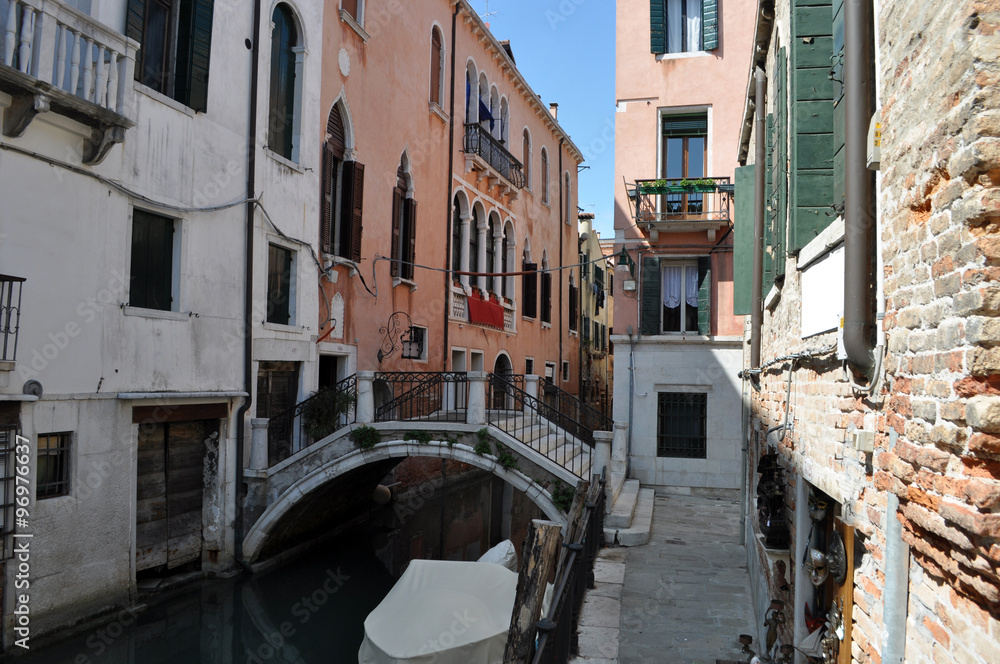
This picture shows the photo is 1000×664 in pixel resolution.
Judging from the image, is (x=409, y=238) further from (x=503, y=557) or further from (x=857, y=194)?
(x=857, y=194)

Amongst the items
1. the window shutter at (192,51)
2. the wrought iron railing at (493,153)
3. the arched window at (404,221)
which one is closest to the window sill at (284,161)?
the window shutter at (192,51)

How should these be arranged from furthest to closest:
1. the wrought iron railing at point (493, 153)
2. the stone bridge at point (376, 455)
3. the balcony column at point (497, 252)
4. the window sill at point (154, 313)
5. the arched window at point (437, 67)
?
the balcony column at point (497, 252) → the wrought iron railing at point (493, 153) → the arched window at point (437, 67) → the stone bridge at point (376, 455) → the window sill at point (154, 313)

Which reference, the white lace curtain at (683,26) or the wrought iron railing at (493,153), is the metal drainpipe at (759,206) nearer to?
the white lace curtain at (683,26)

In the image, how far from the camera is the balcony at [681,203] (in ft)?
42.2

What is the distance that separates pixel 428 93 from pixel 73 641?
1215cm

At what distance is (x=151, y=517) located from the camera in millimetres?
9422

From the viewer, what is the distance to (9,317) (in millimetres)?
7117

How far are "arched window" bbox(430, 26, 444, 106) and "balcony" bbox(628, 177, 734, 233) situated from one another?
220 inches

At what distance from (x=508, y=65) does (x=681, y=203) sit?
9379 millimetres

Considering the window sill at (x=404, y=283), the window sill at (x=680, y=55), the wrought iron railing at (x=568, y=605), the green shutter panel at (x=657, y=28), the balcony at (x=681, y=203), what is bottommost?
the wrought iron railing at (x=568, y=605)

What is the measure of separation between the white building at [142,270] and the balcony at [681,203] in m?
5.75

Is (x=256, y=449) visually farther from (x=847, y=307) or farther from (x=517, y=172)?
(x=517, y=172)

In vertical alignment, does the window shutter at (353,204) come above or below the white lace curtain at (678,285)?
above

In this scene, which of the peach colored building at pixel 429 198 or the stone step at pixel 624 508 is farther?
the peach colored building at pixel 429 198
